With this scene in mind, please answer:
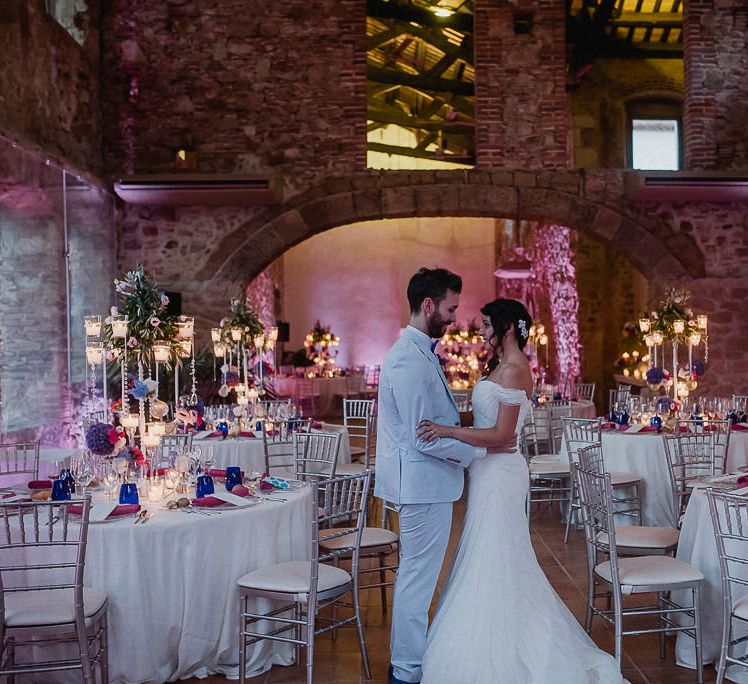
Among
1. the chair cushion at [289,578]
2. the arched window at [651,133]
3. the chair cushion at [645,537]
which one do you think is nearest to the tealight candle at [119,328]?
the chair cushion at [289,578]

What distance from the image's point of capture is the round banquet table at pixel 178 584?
379 centimetres

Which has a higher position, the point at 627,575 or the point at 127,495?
the point at 127,495

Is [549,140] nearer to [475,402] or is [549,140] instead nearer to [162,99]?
[162,99]

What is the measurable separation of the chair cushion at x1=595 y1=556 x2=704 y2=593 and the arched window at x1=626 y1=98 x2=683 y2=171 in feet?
42.5

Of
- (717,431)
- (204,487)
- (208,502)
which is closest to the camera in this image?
(208,502)

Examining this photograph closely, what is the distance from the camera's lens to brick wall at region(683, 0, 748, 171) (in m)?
11.3

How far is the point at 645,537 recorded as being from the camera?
4652 mm

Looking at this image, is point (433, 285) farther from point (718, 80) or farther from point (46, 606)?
point (718, 80)

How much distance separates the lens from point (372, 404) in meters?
7.86

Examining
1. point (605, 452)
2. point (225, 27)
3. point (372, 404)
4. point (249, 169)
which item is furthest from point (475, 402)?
point (225, 27)

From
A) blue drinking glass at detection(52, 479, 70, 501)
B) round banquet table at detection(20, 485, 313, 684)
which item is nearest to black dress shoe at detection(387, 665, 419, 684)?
round banquet table at detection(20, 485, 313, 684)

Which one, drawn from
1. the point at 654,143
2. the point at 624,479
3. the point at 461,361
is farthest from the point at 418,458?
the point at 654,143

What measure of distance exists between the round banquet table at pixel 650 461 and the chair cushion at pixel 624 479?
12cm

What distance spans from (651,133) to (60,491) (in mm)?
14140
